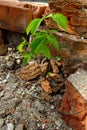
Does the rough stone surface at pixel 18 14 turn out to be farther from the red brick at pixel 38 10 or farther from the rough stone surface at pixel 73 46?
the rough stone surface at pixel 73 46

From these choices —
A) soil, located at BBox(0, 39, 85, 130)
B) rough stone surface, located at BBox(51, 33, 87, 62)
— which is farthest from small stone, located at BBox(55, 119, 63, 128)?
rough stone surface, located at BBox(51, 33, 87, 62)

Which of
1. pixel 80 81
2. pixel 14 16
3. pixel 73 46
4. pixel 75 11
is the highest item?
pixel 75 11

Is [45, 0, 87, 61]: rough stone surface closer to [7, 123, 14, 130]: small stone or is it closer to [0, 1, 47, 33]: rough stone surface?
[0, 1, 47, 33]: rough stone surface

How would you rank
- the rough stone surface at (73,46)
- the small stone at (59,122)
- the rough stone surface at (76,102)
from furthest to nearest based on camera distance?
the rough stone surface at (73,46)
the small stone at (59,122)
the rough stone surface at (76,102)

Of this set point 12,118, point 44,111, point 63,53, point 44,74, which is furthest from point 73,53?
point 12,118

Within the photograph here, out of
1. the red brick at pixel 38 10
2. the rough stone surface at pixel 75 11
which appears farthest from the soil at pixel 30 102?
the red brick at pixel 38 10

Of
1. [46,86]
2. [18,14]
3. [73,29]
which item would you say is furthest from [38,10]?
[46,86]

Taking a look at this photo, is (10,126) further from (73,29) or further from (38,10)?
(38,10)
